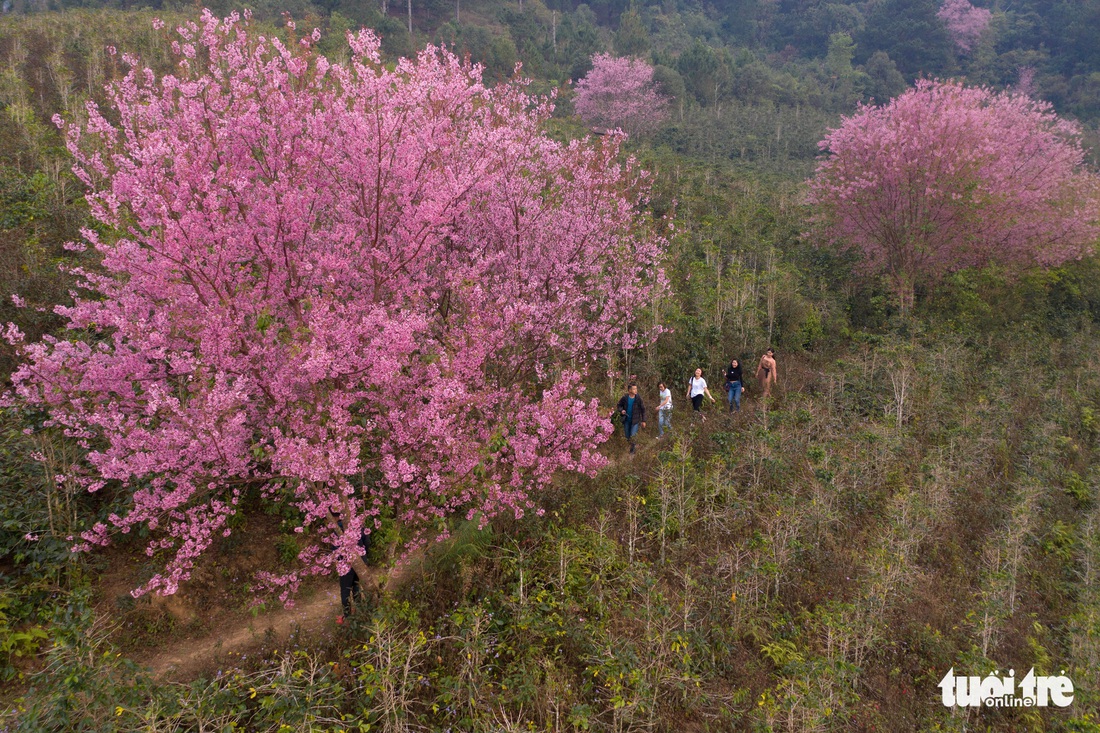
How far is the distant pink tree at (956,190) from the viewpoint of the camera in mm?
15141

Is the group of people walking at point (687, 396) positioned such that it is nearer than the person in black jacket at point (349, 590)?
No

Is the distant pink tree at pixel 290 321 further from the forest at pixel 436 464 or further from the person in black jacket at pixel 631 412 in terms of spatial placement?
the person in black jacket at pixel 631 412

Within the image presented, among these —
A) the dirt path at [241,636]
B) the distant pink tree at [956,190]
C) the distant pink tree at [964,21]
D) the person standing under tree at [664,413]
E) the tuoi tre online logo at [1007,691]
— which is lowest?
the tuoi tre online logo at [1007,691]

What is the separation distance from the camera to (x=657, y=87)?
1432 inches

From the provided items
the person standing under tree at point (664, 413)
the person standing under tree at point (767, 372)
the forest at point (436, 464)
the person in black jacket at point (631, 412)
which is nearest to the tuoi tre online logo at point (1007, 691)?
the forest at point (436, 464)

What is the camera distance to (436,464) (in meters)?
5.47

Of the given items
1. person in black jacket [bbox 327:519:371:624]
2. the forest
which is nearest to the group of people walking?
the forest

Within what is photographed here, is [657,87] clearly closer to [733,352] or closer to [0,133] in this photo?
[733,352]

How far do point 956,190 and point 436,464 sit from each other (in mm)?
16668

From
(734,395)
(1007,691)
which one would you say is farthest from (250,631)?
(734,395)

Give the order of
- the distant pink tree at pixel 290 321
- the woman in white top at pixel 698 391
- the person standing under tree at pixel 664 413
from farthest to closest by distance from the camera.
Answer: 1. the woman in white top at pixel 698 391
2. the person standing under tree at pixel 664 413
3. the distant pink tree at pixel 290 321

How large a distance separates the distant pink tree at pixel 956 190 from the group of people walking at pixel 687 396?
7.84 meters

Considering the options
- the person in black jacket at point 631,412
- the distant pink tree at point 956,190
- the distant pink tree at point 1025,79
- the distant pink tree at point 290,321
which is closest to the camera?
the distant pink tree at point 290,321

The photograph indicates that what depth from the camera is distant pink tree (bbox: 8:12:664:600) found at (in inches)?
185
